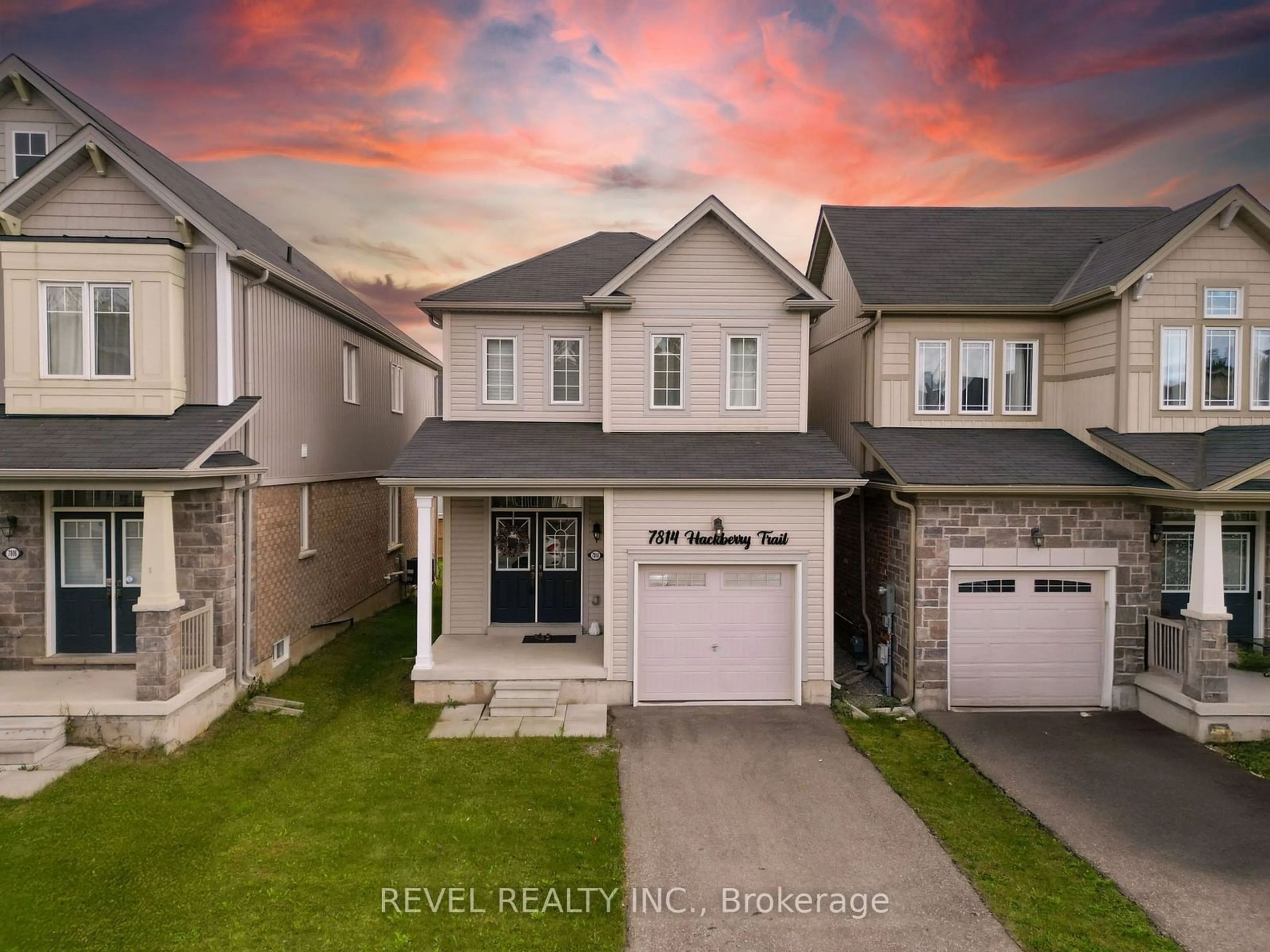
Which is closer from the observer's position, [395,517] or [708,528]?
[708,528]

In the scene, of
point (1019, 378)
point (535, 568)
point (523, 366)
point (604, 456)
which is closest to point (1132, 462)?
point (1019, 378)

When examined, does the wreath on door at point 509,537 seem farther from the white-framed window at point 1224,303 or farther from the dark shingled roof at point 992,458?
the white-framed window at point 1224,303

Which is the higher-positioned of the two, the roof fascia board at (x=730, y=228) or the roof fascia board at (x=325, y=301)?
the roof fascia board at (x=730, y=228)

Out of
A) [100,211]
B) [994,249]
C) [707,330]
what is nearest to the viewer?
[100,211]

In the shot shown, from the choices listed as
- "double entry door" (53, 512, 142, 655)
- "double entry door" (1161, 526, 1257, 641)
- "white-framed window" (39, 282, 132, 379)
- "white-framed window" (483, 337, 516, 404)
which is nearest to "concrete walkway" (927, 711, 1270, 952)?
"double entry door" (1161, 526, 1257, 641)

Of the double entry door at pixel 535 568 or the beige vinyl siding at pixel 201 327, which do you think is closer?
the beige vinyl siding at pixel 201 327

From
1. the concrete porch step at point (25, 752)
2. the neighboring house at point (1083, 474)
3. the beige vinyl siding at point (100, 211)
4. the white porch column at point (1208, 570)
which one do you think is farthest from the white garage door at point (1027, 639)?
the beige vinyl siding at point (100, 211)

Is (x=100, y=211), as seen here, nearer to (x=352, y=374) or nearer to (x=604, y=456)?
(x=352, y=374)

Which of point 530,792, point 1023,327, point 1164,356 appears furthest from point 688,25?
point 530,792
